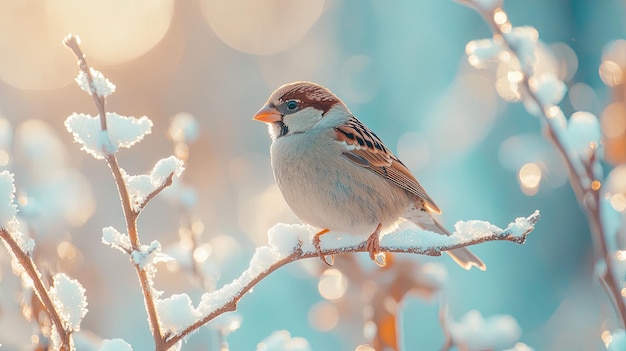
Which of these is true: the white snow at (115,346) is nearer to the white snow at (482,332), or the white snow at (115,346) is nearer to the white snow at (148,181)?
the white snow at (148,181)

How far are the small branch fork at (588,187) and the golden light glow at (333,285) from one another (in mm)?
749

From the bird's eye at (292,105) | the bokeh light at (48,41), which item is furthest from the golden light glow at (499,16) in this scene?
the bokeh light at (48,41)

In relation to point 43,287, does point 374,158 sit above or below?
above

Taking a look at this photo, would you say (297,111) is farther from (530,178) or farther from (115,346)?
(115,346)

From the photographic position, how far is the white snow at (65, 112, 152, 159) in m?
0.87

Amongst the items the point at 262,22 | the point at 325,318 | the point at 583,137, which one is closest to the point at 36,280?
the point at 583,137

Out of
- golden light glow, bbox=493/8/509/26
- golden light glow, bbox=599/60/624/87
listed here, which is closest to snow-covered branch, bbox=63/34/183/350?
golden light glow, bbox=493/8/509/26

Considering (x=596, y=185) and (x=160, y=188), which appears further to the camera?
(x=596, y=185)

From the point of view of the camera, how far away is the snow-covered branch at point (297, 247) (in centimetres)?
102

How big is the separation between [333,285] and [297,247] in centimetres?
62

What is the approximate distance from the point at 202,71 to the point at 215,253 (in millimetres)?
5158

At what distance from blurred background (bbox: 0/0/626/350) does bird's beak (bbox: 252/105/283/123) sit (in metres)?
0.35

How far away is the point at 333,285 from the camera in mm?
1965

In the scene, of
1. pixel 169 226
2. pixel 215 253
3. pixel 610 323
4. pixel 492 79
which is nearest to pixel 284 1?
pixel 492 79
